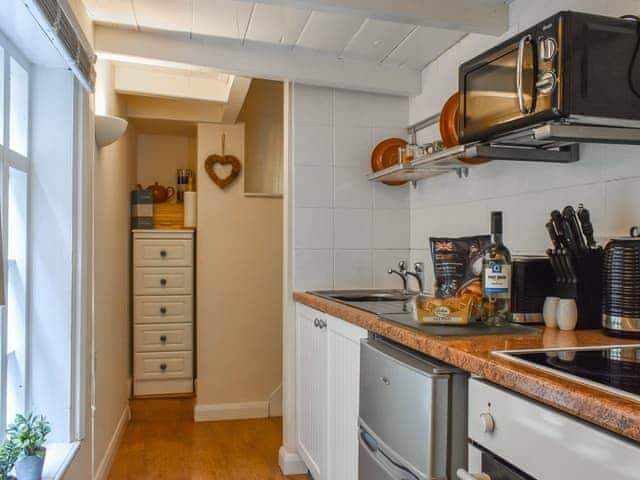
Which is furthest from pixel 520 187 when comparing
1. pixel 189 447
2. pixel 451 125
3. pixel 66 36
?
pixel 189 447

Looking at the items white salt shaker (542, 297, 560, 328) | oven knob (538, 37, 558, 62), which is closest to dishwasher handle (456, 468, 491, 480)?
white salt shaker (542, 297, 560, 328)

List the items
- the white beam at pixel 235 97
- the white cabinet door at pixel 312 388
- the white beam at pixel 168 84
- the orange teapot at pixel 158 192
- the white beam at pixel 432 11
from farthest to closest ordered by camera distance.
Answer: the orange teapot at pixel 158 192 < the white beam at pixel 168 84 < the white beam at pixel 235 97 < the white cabinet door at pixel 312 388 < the white beam at pixel 432 11

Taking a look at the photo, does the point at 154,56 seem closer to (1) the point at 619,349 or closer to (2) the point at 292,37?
(2) the point at 292,37

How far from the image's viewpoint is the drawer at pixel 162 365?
3758 millimetres

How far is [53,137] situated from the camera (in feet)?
6.23

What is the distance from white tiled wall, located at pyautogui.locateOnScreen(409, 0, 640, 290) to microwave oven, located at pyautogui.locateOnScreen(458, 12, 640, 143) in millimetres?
227

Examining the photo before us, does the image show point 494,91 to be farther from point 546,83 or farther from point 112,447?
point 112,447

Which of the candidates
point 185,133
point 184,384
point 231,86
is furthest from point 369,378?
point 185,133

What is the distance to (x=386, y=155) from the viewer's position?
2697 millimetres

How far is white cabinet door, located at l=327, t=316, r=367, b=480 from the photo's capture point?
183 centimetres

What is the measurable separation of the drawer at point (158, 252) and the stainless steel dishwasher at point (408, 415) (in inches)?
96.0

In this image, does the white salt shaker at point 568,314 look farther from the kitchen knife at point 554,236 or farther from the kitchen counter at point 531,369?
the kitchen knife at point 554,236

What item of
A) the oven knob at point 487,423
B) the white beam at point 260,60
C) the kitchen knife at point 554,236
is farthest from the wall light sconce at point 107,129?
the oven knob at point 487,423

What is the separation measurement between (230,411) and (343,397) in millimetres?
1952
